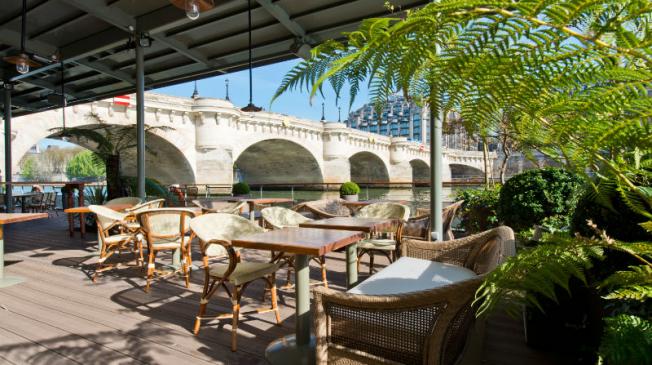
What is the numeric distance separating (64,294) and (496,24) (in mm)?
4230

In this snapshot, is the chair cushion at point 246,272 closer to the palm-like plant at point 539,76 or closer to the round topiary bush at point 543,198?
the palm-like plant at point 539,76

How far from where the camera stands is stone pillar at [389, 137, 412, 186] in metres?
36.6

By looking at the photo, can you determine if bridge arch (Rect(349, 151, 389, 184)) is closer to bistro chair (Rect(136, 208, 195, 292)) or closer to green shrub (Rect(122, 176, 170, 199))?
green shrub (Rect(122, 176, 170, 199))

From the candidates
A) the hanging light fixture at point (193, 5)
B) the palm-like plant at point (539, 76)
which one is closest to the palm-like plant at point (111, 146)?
the hanging light fixture at point (193, 5)

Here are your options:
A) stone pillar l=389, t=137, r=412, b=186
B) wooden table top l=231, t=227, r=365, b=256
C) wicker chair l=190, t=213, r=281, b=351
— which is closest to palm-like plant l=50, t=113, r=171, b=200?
wicker chair l=190, t=213, r=281, b=351

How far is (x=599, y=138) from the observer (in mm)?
783

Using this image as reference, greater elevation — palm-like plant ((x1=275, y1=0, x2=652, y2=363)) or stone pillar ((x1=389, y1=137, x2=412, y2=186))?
stone pillar ((x1=389, y1=137, x2=412, y2=186))

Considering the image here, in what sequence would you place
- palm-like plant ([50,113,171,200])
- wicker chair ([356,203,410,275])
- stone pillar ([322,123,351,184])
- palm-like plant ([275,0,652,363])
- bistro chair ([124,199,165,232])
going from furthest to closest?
stone pillar ([322,123,351,184]) < palm-like plant ([50,113,171,200]) < bistro chair ([124,199,165,232]) < wicker chair ([356,203,410,275]) < palm-like plant ([275,0,652,363])

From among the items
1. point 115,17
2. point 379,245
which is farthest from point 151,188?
point 379,245

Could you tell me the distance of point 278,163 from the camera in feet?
109

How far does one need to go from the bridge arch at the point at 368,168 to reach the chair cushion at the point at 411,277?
3370 centimetres

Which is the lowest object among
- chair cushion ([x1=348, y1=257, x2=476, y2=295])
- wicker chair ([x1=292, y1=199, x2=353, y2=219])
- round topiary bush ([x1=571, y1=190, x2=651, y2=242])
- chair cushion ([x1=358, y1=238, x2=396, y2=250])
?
chair cushion ([x1=358, y1=238, x2=396, y2=250])

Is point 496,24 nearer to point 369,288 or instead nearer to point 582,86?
point 582,86

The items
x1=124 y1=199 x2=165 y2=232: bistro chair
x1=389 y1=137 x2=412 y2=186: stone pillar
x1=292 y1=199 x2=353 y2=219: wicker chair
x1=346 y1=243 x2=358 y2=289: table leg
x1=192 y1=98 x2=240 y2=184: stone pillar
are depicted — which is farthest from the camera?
x1=389 y1=137 x2=412 y2=186: stone pillar
